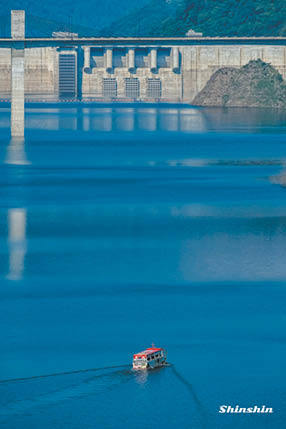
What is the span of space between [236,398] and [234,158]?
65358 mm

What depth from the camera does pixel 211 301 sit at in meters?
35.2

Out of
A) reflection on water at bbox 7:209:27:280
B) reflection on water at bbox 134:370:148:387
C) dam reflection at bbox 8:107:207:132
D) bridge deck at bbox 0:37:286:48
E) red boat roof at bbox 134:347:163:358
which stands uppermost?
bridge deck at bbox 0:37:286:48

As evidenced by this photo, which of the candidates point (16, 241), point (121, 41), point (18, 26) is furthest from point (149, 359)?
point (121, 41)

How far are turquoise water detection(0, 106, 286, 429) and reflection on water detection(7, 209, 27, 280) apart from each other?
82 mm

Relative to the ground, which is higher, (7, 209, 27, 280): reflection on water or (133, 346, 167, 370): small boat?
(7, 209, 27, 280): reflection on water

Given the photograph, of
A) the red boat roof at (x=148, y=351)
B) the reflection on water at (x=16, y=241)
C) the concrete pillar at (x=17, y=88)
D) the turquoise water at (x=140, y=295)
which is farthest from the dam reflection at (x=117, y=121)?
the red boat roof at (x=148, y=351)

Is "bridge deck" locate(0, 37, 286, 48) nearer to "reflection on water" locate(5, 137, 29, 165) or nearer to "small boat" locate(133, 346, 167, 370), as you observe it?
"reflection on water" locate(5, 137, 29, 165)

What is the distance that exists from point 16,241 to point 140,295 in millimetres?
11789

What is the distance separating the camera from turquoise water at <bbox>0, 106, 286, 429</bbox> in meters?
26.2

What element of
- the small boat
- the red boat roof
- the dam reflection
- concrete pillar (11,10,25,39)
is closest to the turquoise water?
the small boat

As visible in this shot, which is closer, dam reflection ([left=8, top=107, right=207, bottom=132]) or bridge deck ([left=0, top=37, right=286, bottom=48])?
bridge deck ([left=0, top=37, right=286, bottom=48])

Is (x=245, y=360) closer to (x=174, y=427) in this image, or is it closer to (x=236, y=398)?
(x=236, y=398)

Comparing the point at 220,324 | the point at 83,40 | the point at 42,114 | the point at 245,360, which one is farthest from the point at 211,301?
the point at 42,114

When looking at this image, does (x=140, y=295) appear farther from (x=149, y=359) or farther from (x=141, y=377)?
(x=141, y=377)
